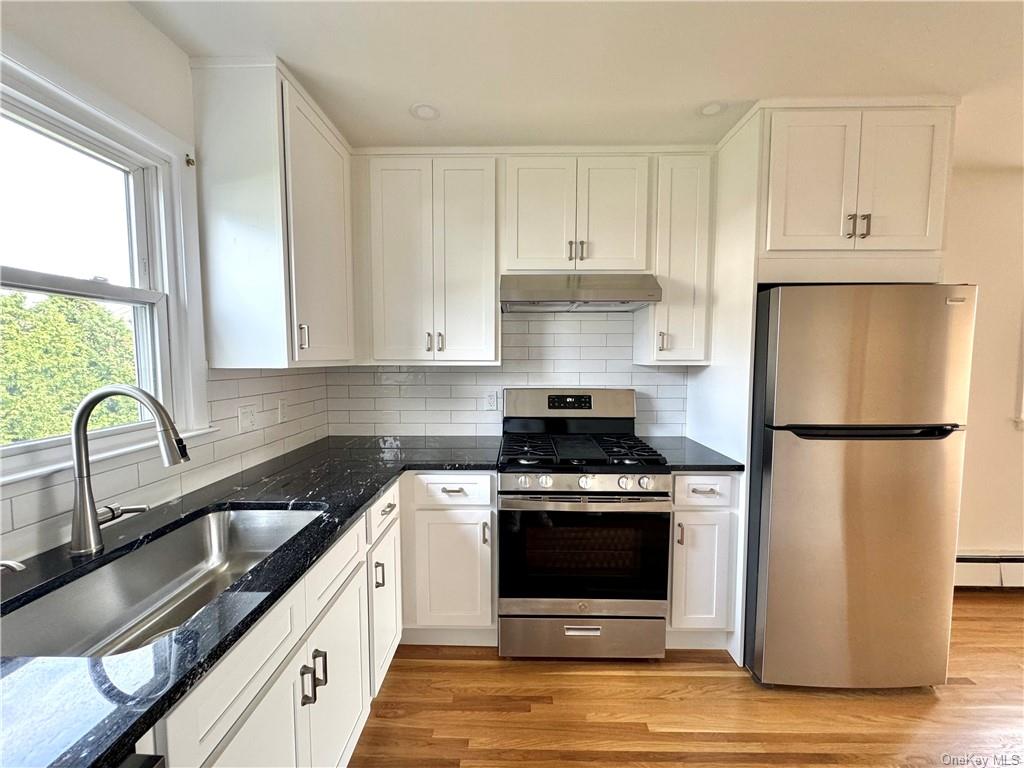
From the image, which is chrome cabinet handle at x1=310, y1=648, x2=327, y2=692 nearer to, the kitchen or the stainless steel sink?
the kitchen

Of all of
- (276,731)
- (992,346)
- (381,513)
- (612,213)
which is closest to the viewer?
(276,731)

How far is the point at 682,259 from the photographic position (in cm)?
220

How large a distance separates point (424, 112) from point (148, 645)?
202 centimetres

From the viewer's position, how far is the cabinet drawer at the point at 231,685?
2.18ft

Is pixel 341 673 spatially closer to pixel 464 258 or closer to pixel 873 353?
pixel 464 258

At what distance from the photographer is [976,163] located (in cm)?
231

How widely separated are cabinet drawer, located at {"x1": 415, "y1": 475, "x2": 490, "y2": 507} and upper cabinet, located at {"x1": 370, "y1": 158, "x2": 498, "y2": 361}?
2.13 ft

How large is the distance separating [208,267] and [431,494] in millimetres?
1297

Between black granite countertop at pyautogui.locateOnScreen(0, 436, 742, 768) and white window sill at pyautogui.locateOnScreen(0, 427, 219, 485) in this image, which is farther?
white window sill at pyautogui.locateOnScreen(0, 427, 219, 485)

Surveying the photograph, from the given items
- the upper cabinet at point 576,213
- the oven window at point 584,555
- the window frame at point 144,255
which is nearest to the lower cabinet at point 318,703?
the oven window at point 584,555

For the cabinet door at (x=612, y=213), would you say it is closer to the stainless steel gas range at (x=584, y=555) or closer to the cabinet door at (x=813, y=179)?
the cabinet door at (x=813, y=179)

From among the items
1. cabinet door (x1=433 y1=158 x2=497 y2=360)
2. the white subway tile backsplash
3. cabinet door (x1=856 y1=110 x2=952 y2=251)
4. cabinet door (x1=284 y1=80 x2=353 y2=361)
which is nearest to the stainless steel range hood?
cabinet door (x1=433 y1=158 x2=497 y2=360)

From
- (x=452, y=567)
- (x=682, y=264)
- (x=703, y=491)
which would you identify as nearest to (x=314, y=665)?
(x=452, y=567)

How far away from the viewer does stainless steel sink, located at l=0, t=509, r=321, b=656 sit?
900 mm
